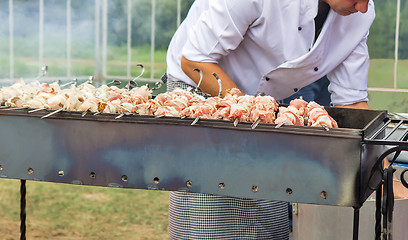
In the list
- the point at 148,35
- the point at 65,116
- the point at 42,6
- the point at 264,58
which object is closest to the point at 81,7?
the point at 42,6

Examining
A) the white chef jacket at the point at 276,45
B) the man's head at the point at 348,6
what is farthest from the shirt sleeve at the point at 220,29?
the man's head at the point at 348,6

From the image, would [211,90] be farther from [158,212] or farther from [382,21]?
[382,21]

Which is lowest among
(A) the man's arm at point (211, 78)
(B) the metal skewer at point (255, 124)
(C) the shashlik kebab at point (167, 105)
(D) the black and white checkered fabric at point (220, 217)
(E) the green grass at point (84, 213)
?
(E) the green grass at point (84, 213)

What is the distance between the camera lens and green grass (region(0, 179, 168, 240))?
3508 mm

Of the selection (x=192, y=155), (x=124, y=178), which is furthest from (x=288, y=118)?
(x=124, y=178)

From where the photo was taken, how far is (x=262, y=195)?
1.30 metres

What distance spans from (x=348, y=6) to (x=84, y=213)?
2.69 m

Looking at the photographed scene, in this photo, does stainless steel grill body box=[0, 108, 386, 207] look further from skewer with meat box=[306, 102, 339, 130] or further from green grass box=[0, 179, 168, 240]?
green grass box=[0, 179, 168, 240]

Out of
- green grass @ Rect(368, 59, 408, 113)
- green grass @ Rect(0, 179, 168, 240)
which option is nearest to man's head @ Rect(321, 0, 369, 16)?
green grass @ Rect(0, 179, 168, 240)

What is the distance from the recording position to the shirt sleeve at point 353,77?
2.17m

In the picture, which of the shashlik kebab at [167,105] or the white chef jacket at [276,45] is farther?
the white chef jacket at [276,45]

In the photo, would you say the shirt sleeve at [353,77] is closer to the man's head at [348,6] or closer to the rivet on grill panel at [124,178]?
the man's head at [348,6]

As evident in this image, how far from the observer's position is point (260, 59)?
83.4 inches

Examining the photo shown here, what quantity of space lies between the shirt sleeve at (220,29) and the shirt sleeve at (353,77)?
19.3 inches
